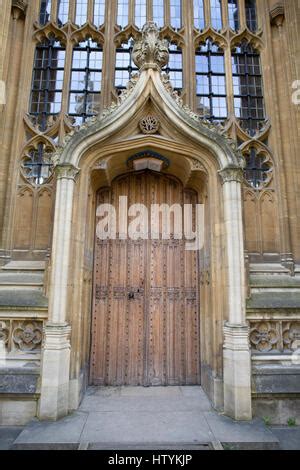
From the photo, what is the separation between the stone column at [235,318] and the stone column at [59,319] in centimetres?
243

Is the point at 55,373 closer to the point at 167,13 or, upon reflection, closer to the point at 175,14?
the point at 167,13

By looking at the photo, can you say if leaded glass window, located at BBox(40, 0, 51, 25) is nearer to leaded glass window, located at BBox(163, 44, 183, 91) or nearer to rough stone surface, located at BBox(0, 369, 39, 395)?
leaded glass window, located at BBox(163, 44, 183, 91)

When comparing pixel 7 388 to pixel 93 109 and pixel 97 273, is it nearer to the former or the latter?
pixel 97 273

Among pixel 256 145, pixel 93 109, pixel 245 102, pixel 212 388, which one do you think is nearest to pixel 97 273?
pixel 212 388

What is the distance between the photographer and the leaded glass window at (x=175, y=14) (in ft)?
23.2

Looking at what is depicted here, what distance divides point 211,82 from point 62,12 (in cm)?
379

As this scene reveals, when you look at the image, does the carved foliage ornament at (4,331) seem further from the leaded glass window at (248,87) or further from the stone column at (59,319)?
the leaded glass window at (248,87)

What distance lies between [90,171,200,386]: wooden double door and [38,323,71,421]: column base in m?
1.29

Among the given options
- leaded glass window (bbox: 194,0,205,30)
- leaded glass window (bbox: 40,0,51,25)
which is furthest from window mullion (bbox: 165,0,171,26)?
leaded glass window (bbox: 40,0,51,25)

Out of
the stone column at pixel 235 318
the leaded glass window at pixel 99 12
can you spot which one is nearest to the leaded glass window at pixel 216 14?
the leaded glass window at pixel 99 12

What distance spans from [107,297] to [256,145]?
4.32m

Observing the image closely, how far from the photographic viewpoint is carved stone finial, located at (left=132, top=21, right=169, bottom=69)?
5.60 metres

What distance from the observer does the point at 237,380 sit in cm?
450

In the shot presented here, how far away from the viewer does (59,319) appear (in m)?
4.66
